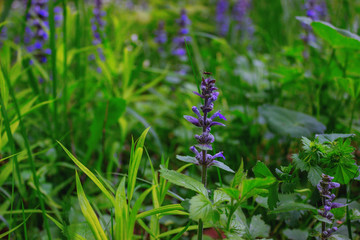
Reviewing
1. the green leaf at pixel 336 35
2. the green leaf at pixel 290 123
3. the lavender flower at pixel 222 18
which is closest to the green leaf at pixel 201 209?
the green leaf at pixel 290 123

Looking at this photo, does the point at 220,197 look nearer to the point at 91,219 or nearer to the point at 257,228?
the point at 257,228

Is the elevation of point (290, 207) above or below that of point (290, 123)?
below

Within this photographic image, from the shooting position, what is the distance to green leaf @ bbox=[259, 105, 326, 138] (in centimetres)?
142

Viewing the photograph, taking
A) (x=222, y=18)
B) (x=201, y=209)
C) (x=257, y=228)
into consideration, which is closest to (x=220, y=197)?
(x=201, y=209)

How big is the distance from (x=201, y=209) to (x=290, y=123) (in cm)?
96

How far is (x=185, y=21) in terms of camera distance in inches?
115

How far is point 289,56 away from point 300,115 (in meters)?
0.47

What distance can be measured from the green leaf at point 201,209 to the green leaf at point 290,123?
0.80 meters

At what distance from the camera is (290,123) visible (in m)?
1.51

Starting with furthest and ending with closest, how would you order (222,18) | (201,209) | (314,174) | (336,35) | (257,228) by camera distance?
(222,18)
(336,35)
(257,228)
(314,174)
(201,209)

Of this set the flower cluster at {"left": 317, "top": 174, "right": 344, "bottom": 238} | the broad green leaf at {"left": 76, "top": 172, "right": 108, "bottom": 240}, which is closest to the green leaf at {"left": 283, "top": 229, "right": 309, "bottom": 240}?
the flower cluster at {"left": 317, "top": 174, "right": 344, "bottom": 238}

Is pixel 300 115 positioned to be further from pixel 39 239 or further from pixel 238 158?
pixel 39 239

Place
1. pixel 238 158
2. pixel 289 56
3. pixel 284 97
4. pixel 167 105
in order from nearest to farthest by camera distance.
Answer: pixel 238 158 → pixel 289 56 → pixel 284 97 → pixel 167 105

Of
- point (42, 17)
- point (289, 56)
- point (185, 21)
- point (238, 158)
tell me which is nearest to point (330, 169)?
point (238, 158)
